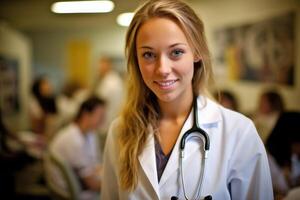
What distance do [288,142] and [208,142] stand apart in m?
0.70

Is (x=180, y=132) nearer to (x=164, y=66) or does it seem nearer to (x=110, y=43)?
(x=164, y=66)

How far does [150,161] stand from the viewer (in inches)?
40.8

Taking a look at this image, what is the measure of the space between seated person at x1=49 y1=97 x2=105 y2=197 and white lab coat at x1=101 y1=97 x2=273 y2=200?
1.21 m

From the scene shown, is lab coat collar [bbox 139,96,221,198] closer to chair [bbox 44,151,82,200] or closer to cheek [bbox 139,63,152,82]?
cheek [bbox 139,63,152,82]

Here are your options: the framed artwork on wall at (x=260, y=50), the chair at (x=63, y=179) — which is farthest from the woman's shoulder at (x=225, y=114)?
the framed artwork on wall at (x=260, y=50)

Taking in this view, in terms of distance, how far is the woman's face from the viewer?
3.10 feet

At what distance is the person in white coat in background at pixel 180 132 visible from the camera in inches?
37.8

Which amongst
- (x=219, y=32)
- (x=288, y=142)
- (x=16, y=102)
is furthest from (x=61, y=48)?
(x=288, y=142)

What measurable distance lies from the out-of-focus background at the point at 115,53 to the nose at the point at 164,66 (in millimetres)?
339

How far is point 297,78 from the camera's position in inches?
99.3

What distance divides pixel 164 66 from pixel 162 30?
0.10m

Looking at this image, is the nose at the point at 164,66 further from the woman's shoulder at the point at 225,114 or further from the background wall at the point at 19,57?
the background wall at the point at 19,57

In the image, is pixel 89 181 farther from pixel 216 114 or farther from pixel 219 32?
pixel 219 32

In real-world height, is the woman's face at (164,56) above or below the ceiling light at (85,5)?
below
